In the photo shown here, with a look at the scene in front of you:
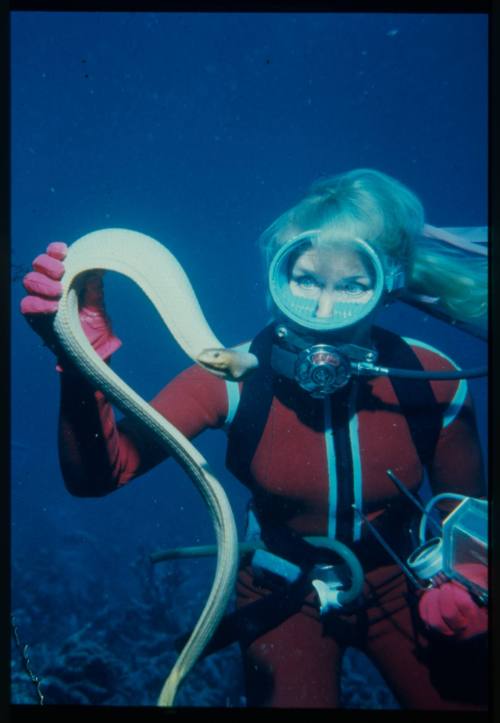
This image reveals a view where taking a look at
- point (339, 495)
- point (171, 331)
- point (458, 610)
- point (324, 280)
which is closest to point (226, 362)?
point (171, 331)

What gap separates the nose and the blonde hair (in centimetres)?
30

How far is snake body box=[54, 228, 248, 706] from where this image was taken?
2.09m

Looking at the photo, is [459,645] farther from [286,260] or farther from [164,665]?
[164,665]

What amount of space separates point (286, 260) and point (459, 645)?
7.67 ft

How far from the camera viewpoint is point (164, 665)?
6.30 meters

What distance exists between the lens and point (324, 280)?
99.4 inches

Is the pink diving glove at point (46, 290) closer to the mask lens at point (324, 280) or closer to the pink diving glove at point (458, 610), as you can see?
the mask lens at point (324, 280)

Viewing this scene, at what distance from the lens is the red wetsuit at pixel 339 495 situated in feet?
8.48

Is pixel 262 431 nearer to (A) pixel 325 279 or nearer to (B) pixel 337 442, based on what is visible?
(B) pixel 337 442

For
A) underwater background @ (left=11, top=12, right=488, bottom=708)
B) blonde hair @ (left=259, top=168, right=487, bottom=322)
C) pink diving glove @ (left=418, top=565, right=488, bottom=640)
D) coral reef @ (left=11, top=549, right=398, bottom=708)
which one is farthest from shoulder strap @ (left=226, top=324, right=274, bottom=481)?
underwater background @ (left=11, top=12, right=488, bottom=708)

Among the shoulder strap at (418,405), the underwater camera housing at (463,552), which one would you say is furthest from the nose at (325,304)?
the underwater camera housing at (463,552)

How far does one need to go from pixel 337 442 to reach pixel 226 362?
114 centimetres

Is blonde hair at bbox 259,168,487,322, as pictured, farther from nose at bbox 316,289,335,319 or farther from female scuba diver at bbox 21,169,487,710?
nose at bbox 316,289,335,319
